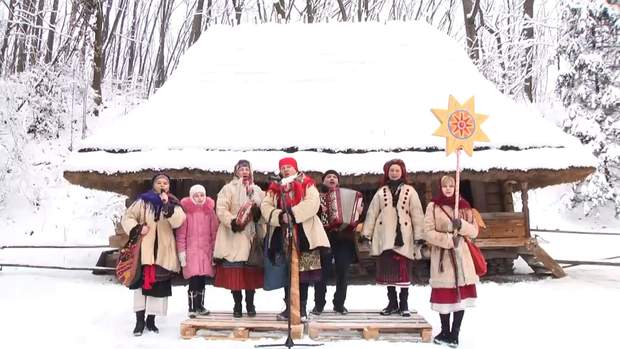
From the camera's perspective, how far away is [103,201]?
17156mm

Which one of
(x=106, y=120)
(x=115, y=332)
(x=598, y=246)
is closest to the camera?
(x=115, y=332)

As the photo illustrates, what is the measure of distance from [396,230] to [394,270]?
17.7 inches

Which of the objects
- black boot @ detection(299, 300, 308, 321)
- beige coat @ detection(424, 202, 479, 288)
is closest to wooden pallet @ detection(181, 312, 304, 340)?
black boot @ detection(299, 300, 308, 321)

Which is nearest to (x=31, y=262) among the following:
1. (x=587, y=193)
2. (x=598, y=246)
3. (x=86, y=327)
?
(x=86, y=327)

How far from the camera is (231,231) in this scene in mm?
6242

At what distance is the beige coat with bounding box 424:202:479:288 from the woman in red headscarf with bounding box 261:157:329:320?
1.10 meters

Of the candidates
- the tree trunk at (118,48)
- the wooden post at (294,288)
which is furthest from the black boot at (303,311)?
the tree trunk at (118,48)

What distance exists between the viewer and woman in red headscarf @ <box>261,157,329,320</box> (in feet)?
19.1

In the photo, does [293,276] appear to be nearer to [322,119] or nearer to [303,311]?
[303,311]

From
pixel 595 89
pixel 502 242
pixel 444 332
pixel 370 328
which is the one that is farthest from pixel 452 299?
pixel 595 89

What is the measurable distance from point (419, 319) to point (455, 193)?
4.62ft

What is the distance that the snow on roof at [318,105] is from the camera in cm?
983

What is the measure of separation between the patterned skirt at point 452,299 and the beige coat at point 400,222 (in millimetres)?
749

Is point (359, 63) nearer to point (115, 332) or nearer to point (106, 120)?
point (115, 332)
